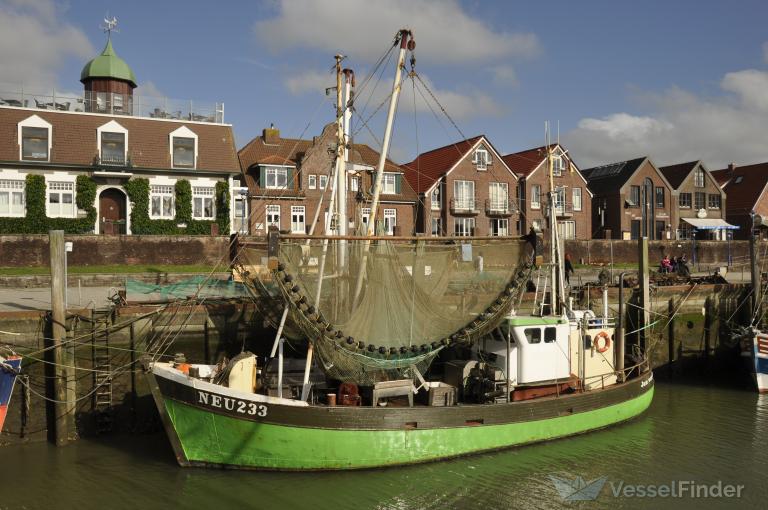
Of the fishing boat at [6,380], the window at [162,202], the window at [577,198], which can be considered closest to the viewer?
the fishing boat at [6,380]

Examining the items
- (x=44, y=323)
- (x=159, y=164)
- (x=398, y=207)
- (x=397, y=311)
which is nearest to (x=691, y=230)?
(x=398, y=207)

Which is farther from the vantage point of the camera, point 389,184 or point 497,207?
point 497,207

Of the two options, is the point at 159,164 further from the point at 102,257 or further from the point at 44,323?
the point at 44,323

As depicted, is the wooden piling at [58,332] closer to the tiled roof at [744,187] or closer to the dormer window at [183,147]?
the dormer window at [183,147]

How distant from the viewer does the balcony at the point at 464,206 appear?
4988cm

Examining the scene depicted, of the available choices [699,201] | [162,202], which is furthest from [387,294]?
[699,201]

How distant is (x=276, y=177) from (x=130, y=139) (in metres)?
9.97

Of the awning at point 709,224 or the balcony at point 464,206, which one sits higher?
the balcony at point 464,206

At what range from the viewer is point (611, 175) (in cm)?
5997

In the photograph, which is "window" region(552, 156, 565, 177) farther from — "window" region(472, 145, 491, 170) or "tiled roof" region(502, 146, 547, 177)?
"window" region(472, 145, 491, 170)

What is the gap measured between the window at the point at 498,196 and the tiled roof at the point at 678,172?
65.7 feet

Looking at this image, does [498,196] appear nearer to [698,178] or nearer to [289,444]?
[698,178]

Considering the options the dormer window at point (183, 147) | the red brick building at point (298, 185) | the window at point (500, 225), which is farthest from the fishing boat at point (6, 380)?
the window at point (500, 225)

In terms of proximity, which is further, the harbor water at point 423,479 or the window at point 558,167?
the window at point 558,167
